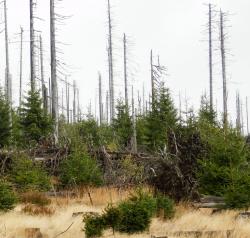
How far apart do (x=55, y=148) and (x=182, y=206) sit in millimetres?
6646

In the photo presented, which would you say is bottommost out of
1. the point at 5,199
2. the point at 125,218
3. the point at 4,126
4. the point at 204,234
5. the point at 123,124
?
the point at 204,234

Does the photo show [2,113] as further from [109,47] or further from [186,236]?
[186,236]

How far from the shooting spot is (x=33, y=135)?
2784 centimetres

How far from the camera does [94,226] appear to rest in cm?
1015

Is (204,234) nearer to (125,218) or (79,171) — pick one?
(125,218)

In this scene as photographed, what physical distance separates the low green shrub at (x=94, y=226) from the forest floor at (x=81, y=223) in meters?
0.20

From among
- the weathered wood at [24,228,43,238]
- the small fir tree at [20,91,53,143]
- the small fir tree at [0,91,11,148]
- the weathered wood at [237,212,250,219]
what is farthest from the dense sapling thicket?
the small fir tree at [0,91,11,148]

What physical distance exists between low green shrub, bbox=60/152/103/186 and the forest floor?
133 inches

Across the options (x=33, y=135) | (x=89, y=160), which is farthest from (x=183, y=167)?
(x=33, y=135)

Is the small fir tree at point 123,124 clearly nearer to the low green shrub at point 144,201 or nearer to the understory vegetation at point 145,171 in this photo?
the understory vegetation at point 145,171

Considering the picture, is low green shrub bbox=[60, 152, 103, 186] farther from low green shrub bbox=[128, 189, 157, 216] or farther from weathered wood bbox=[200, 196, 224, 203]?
low green shrub bbox=[128, 189, 157, 216]

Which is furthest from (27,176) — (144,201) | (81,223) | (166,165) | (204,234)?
(204,234)

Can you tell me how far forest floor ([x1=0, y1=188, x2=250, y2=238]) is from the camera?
10461 millimetres

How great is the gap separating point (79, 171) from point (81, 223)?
6.90 meters
